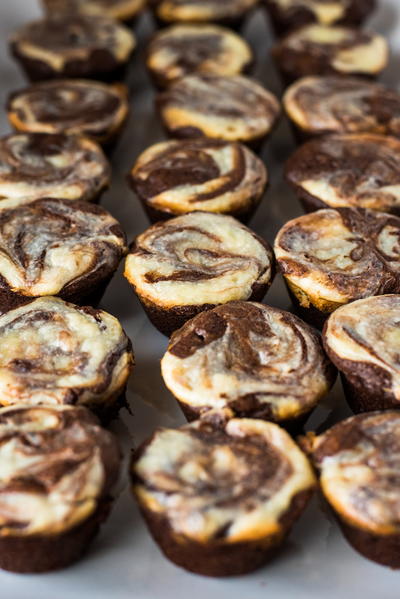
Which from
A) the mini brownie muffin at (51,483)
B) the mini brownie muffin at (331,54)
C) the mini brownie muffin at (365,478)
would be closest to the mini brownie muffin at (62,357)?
the mini brownie muffin at (51,483)

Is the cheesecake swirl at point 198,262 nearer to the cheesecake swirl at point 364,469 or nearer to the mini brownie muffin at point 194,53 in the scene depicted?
the cheesecake swirl at point 364,469

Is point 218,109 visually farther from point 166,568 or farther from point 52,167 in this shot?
point 166,568

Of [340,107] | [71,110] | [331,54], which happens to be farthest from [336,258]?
[331,54]

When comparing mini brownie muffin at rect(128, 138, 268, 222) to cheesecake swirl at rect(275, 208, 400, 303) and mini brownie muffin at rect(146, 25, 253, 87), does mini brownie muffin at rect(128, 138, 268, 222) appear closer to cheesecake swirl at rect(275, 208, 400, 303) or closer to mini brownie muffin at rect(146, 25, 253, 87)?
cheesecake swirl at rect(275, 208, 400, 303)

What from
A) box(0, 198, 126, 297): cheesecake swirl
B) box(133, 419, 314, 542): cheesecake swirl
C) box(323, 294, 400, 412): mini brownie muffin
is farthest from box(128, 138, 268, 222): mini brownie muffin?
box(133, 419, 314, 542): cheesecake swirl

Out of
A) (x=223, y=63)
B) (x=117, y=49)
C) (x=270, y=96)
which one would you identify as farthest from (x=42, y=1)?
(x=270, y=96)

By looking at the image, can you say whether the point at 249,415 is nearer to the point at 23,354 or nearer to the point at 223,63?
the point at 23,354
